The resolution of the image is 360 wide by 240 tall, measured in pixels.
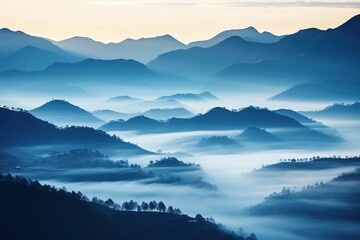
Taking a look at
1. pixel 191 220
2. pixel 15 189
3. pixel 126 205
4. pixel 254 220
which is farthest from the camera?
pixel 254 220

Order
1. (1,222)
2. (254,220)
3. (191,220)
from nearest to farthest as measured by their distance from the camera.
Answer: (1,222), (191,220), (254,220)

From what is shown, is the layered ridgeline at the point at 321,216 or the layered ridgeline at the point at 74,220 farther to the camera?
the layered ridgeline at the point at 321,216

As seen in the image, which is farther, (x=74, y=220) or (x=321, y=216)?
(x=321, y=216)

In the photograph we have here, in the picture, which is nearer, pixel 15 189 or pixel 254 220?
pixel 15 189

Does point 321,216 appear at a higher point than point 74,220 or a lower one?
higher

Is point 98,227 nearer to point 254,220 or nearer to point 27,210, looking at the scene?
point 27,210

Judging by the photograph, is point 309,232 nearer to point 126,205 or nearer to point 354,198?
point 354,198

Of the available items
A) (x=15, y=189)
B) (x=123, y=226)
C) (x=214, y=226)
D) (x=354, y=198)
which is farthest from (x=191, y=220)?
(x=354, y=198)

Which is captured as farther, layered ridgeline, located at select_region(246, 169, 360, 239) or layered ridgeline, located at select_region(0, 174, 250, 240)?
layered ridgeline, located at select_region(246, 169, 360, 239)
